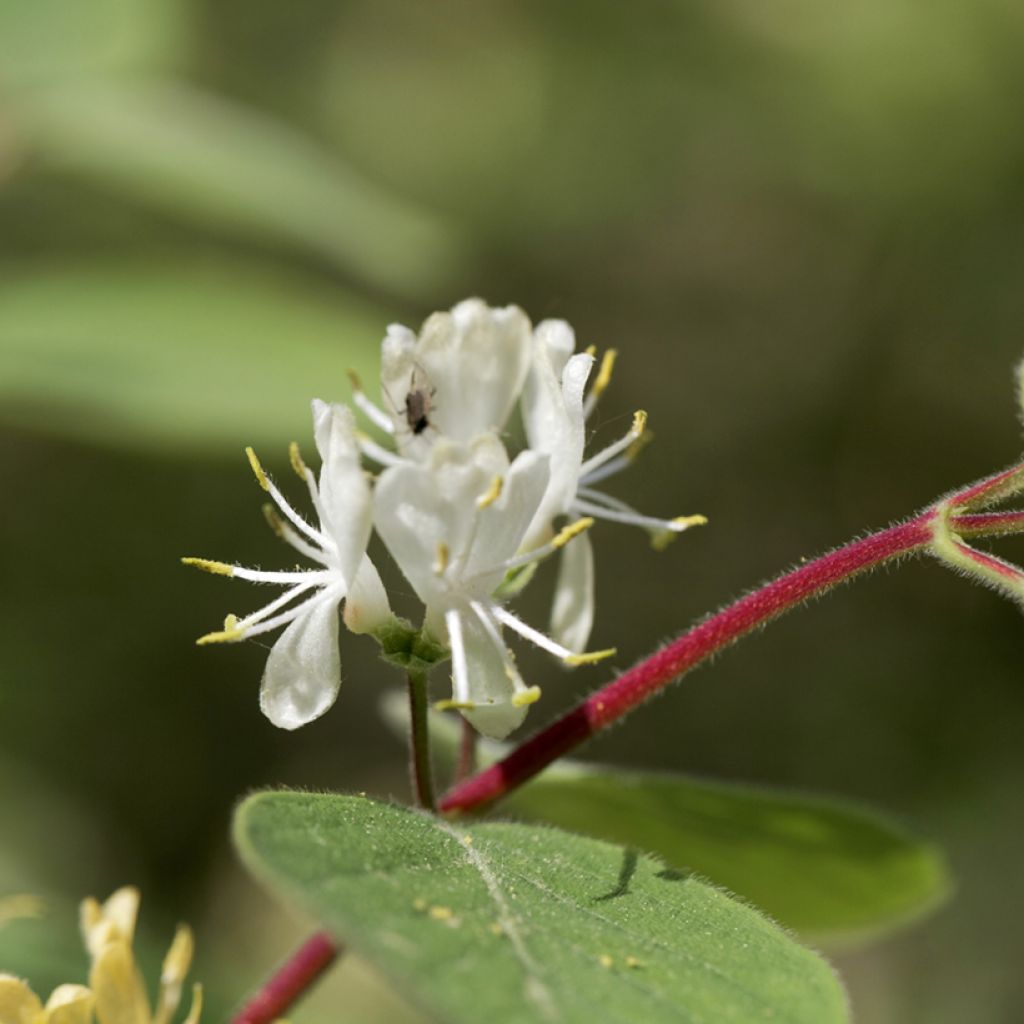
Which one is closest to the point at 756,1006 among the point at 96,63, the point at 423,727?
the point at 423,727

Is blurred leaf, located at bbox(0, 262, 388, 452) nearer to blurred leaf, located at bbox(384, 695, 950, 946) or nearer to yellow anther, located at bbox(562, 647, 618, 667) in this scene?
blurred leaf, located at bbox(384, 695, 950, 946)

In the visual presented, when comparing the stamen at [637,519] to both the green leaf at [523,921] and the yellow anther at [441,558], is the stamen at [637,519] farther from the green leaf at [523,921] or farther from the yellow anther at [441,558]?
the green leaf at [523,921]

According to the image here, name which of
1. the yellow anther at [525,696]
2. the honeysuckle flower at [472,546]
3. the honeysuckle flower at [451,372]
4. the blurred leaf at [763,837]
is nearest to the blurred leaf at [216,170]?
the blurred leaf at [763,837]

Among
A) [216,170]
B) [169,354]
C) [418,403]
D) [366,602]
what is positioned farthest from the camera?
[216,170]

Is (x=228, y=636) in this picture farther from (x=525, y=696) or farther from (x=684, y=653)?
(x=684, y=653)

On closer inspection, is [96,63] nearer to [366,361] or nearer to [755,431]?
[366,361]

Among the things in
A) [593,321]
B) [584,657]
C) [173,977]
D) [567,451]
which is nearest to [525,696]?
[584,657]
